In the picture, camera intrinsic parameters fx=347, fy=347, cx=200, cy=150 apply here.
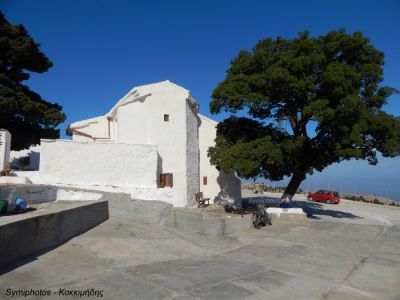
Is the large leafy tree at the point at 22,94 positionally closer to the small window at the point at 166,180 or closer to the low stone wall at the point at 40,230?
the small window at the point at 166,180

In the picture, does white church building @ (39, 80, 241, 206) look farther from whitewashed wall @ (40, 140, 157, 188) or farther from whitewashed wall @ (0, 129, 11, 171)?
whitewashed wall @ (0, 129, 11, 171)

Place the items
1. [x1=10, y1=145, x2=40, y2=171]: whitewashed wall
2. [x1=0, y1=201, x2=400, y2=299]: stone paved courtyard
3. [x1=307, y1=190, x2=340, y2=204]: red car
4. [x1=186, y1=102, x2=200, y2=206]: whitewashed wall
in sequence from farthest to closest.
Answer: [x1=307, y1=190, x2=340, y2=204]: red car → [x1=10, y1=145, x2=40, y2=171]: whitewashed wall → [x1=186, y1=102, x2=200, y2=206]: whitewashed wall → [x1=0, y1=201, x2=400, y2=299]: stone paved courtyard

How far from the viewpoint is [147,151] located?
18.8m

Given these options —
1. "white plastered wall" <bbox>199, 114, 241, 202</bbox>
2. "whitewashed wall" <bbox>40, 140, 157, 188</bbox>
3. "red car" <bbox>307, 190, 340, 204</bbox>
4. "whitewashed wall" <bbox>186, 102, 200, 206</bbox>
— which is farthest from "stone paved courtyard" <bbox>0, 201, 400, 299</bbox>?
"red car" <bbox>307, 190, 340, 204</bbox>

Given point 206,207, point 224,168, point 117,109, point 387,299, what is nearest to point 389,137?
point 224,168

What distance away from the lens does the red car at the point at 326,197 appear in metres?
33.8

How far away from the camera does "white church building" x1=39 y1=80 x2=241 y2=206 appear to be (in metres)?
16.7

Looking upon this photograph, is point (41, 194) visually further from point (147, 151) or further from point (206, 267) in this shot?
point (206, 267)

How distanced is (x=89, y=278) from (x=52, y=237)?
221cm

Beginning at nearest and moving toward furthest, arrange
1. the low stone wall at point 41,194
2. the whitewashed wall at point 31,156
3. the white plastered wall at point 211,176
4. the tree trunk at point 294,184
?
the low stone wall at point 41,194 → the tree trunk at point 294,184 → the whitewashed wall at point 31,156 → the white plastered wall at point 211,176

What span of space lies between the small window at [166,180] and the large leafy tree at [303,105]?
2.87m

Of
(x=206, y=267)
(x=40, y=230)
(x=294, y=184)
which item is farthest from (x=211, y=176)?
(x=40, y=230)

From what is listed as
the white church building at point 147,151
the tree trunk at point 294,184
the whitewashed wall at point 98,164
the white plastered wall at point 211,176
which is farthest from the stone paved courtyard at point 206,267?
the white plastered wall at point 211,176

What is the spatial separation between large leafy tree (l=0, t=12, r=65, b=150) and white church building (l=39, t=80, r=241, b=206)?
220cm
